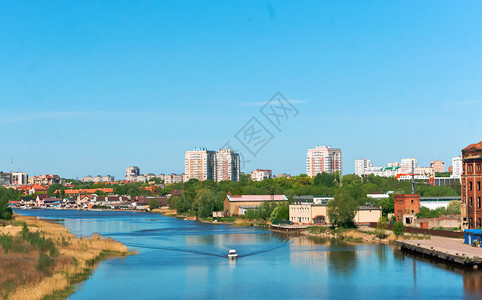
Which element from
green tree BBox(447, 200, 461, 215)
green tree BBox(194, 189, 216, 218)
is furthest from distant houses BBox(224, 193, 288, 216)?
green tree BBox(447, 200, 461, 215)

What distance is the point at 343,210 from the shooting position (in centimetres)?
5709

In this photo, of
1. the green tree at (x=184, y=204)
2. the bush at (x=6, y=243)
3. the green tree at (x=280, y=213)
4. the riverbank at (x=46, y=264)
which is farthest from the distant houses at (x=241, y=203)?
the bush at (x=6, y=243)

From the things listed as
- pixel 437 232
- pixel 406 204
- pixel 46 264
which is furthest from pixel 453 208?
pixel 46 264

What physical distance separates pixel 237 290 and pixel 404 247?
734 inches

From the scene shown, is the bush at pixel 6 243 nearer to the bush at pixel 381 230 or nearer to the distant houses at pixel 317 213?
the bush at pixel 381 230

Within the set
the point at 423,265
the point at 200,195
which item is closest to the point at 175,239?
the point at 423,265

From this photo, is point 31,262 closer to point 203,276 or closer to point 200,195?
point 203,276

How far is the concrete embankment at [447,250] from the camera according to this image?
3391 cm

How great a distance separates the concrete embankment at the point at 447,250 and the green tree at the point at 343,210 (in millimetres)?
10560

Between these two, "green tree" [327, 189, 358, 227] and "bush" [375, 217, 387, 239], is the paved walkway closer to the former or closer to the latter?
"bush" [375, 217, 387, 239]

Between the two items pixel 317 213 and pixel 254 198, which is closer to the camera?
pixel 317 213

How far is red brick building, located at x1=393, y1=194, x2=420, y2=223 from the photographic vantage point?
193 ft

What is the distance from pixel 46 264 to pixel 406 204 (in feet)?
125

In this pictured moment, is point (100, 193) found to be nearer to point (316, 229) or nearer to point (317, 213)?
point (317, 213)
